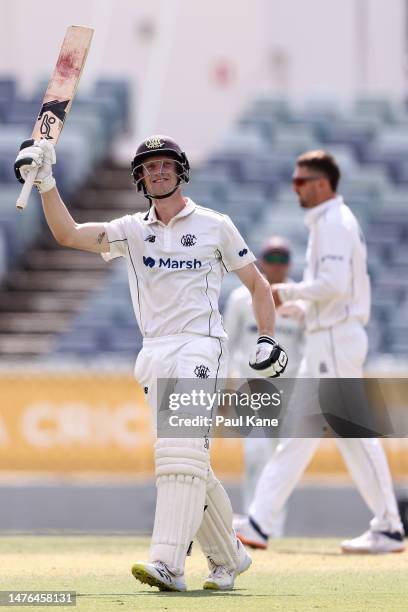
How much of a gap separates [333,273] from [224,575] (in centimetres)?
227

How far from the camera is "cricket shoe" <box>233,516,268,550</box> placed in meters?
8.41

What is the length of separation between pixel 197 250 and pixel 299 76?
1358 centimetres

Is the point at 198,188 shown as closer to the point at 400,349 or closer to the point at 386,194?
the point at 386,194

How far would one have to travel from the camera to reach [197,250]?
6496 millimetres

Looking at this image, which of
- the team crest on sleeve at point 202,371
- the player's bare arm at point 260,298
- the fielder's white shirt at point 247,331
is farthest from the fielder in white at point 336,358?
the team crest on sleeve at point 202,371

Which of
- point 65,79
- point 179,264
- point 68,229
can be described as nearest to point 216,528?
point 179,264

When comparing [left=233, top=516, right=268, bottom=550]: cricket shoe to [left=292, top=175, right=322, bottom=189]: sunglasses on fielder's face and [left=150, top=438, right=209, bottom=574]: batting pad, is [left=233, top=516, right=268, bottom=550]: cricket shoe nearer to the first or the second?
[left=292, top=175, right=322, bottom=189]: sunglasses on fielder's face

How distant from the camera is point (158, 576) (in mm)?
6062

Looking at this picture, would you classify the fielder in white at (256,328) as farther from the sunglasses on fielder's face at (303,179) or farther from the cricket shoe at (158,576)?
the cricket shoe at (158,576)

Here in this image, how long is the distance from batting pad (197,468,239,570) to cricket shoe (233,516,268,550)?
1921mm

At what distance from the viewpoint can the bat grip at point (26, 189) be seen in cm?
617

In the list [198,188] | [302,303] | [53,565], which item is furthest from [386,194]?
[53,565]

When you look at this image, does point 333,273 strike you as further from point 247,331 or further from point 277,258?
point 247,331

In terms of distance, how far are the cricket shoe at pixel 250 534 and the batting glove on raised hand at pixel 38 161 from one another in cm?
267
